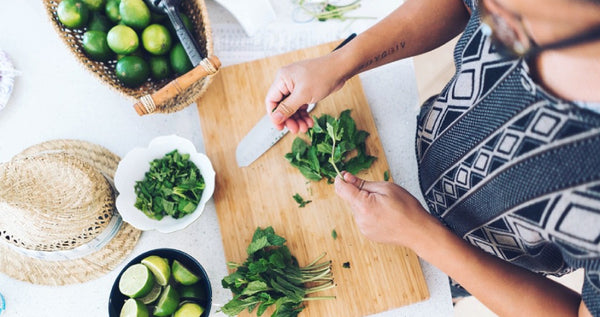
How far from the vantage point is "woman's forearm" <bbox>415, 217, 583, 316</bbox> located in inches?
30.4

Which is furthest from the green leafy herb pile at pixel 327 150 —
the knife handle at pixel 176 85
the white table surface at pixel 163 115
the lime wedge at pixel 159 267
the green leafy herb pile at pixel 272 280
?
the lime wedge at pixel 159 267

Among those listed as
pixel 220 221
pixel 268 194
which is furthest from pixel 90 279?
pixel 268 194

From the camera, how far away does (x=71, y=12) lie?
3.33ft

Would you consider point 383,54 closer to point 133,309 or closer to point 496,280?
point 496,280

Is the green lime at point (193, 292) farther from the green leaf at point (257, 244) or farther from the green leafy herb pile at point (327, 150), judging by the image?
the green leafy herb pile at point (327, 150)

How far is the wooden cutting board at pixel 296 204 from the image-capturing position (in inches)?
42.3

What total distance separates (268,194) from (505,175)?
2.09ft

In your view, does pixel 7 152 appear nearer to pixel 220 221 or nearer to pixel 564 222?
pixel 220 221

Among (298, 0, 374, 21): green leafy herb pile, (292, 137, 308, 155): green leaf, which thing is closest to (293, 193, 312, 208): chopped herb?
(292, 137, 308, 155): green leaf

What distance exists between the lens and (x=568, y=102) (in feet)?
1.84

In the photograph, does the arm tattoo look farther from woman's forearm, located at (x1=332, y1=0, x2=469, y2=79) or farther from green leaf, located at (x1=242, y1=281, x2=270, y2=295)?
green leaf, located at (x1=242, y1=281, x2=270, y2=295)

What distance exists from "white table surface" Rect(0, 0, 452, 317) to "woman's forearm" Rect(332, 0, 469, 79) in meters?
0.25

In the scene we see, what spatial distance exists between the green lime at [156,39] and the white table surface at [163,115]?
Result: 22cm

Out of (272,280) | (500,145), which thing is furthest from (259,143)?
(500,145)
